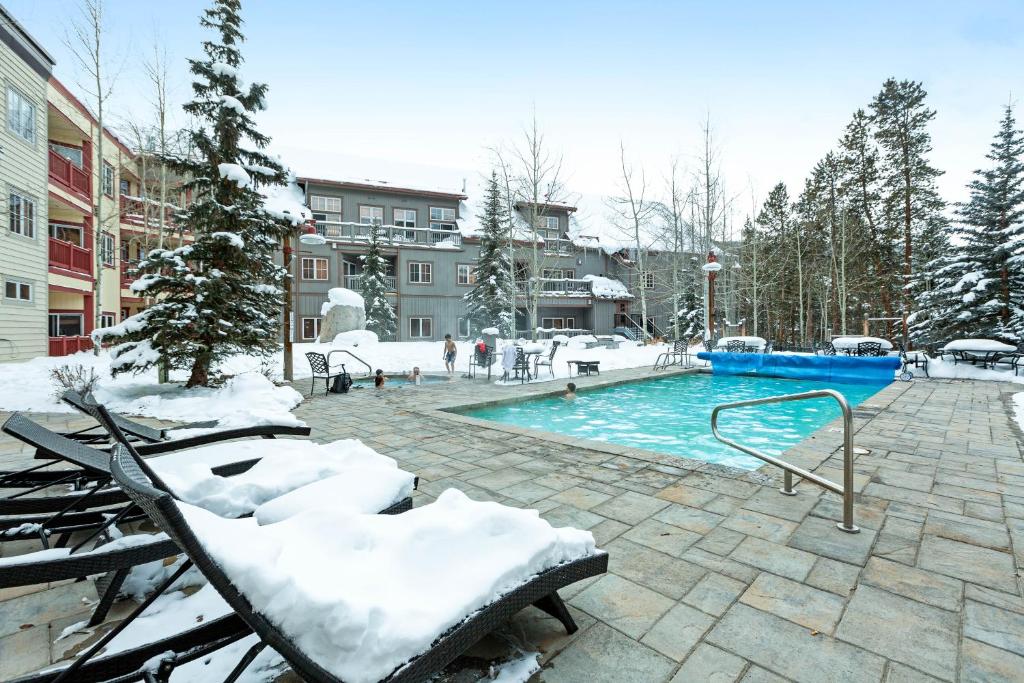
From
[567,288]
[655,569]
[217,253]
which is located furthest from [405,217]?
[655,569]

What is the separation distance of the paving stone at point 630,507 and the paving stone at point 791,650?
3.75 ft

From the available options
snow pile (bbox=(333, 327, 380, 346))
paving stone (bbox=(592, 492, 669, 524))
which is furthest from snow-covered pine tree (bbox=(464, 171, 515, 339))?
paving stone (bbox=(592, 492, 669, 524))

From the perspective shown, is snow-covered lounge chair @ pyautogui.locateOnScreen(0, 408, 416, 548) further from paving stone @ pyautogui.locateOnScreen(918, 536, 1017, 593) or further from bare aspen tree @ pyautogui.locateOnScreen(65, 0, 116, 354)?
bare aspen tree @ pyautogui.locateOnScreen(65, 0, 116, 354)

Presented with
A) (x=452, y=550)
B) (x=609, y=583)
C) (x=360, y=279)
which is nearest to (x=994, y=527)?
(x=609, y=583)

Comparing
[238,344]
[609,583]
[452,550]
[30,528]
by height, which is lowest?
[609,583]

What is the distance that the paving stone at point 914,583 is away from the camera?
7.52 feet

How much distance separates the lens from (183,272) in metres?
8.74

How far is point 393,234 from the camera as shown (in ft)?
90.0

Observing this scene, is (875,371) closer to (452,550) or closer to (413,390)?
(413,390)

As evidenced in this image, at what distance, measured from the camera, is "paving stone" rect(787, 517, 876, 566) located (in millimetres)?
2744

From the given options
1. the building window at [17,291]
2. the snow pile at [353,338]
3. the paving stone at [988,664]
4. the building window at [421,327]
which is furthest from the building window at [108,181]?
the paving stone at [988,664]

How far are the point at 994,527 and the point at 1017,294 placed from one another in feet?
55.2

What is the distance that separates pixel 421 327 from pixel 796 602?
2683 cm

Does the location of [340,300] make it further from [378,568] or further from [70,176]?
[378,568]
